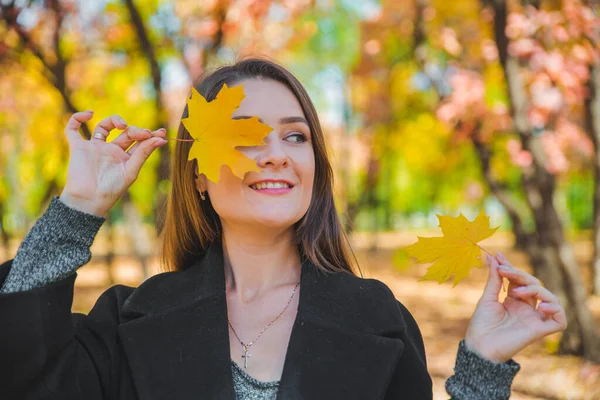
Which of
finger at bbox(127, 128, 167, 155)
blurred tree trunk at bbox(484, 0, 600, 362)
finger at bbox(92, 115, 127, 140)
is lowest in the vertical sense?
blurred tree trunk at bbox(484, 0, 600, 362)

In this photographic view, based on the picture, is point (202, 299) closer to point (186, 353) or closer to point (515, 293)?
point (186, 353)

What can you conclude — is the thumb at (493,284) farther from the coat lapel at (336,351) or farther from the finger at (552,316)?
the coat lapel at (336,351)

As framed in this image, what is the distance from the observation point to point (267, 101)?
1.96 meters

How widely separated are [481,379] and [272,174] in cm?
80

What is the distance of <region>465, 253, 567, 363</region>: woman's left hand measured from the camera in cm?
159

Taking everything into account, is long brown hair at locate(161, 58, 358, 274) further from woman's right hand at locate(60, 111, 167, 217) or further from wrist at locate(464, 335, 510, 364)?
wrist at locate(464, 335, 510, 364)

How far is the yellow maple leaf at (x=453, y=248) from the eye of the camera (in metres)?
1.76

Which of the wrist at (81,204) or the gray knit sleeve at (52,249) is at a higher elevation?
the wrist at (81,204)

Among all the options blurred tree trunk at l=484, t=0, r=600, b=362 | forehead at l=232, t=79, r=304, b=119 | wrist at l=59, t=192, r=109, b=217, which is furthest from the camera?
blurred tree trunk at l=484, t=0, r=600, b=362

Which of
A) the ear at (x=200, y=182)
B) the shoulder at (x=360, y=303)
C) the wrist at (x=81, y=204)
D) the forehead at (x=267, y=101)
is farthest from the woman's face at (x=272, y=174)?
the wrist at (x=81, y=204)

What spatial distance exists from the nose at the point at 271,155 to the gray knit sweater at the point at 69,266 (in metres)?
0.49

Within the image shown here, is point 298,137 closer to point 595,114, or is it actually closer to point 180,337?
point 180,337

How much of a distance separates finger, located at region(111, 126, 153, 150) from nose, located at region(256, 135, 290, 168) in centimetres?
34

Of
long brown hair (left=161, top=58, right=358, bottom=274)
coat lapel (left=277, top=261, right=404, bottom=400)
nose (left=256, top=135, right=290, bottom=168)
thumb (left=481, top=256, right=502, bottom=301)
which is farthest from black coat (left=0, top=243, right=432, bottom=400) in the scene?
nose (left=256, top=135, right=290, bottom=168)
